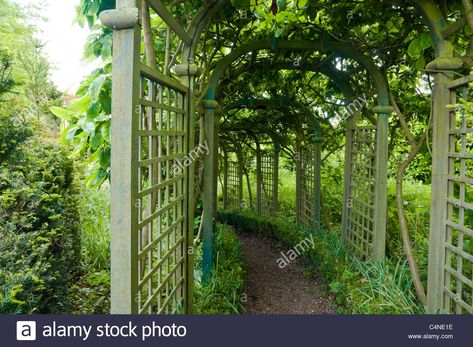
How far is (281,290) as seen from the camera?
14.0ft

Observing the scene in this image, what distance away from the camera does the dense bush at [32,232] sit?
6.88 feet

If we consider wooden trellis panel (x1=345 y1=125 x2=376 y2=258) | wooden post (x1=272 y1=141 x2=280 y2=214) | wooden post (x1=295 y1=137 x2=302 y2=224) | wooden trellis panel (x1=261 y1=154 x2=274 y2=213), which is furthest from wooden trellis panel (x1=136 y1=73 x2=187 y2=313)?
wooden trellis panel (x1=261 y1=154 x2=274 y2=213)

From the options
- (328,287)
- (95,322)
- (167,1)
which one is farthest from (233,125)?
(95,322)

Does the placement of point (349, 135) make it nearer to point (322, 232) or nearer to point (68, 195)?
point (322, 232)

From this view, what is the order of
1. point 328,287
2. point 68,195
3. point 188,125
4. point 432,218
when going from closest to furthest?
point 432,218
point 188,125
point 68,195
point 328,287

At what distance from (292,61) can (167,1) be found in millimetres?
2283

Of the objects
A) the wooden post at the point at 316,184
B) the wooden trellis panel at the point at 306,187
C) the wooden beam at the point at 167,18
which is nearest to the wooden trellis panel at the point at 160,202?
the wooden beam at the point at 167,18

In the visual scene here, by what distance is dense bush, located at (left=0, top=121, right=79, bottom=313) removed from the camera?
2.10 m

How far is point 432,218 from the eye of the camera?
7.23 feet

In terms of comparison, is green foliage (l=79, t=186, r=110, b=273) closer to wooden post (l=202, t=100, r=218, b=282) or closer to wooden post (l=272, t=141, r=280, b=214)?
wooden post (l=202, t=100, r=218, b=282)

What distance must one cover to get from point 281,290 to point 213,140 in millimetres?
2047

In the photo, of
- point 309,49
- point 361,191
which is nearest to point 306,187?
point 361,191

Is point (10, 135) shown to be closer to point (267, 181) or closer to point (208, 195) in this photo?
point (208, 195)

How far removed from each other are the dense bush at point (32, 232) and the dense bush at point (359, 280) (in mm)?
2454
